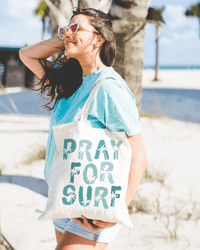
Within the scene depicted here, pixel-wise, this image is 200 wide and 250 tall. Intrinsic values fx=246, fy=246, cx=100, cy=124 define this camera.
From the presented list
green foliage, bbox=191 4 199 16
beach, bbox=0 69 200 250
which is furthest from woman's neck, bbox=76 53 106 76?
green foliage, bbox=191 4 199 16

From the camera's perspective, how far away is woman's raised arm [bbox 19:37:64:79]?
1512mm

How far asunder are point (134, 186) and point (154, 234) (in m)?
1.66

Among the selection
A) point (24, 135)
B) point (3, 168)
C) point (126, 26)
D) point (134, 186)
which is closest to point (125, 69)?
point (126, 26)

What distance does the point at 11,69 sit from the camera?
52.5 ft

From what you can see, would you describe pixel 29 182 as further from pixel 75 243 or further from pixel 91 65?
pixel 91 65

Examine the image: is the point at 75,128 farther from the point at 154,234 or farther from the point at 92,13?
the point at 154,234

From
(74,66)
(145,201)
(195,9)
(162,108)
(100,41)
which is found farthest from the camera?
(195,9)

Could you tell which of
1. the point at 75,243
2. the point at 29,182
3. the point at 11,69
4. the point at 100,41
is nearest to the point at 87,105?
the point at 100,41

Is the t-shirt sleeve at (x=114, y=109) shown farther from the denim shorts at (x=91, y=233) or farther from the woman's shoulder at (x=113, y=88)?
the denim shorts at (x=91, y=233)

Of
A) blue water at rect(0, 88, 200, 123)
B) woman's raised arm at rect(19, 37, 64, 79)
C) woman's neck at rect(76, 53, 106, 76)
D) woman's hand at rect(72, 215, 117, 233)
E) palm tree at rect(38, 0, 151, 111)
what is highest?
palm tree at rect(38, 0, 151, 111)

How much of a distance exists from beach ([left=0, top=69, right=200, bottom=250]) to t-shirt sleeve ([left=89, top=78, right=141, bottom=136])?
1.62 meters

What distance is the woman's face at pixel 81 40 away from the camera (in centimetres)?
125

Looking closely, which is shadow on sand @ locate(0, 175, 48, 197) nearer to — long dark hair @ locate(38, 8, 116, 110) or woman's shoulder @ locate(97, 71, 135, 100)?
long dark hair @ locate(38, 8, 116, 110)

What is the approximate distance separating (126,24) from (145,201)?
2.17 m
